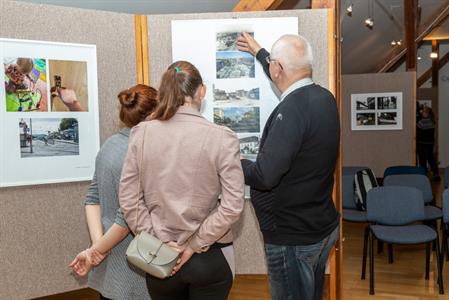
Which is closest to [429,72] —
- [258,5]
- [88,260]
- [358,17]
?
[358,17]

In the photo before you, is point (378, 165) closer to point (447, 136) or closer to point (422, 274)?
point (422, 274)

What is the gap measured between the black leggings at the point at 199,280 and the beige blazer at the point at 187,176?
2.3 inches

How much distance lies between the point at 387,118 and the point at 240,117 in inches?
189

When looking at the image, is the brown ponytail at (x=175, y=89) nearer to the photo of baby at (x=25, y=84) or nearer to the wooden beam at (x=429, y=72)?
the photo of baby at (x=25, y=84)

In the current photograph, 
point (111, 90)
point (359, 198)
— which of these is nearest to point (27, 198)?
point (111, 90)

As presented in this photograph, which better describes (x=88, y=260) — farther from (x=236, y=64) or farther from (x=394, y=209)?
(x=394, y=209)

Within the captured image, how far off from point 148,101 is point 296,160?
631 mm

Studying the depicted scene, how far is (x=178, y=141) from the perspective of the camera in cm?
162

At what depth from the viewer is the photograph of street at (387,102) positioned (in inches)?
271

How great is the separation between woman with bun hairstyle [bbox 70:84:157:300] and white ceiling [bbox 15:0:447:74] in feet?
7.10

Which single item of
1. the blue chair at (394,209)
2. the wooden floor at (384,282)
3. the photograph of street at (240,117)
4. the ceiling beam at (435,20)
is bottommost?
the wooden floor at (384,282)

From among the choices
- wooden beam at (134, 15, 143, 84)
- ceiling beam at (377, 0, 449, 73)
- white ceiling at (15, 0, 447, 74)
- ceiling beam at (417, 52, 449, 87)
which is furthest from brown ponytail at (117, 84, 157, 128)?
ceiling beam at (417, 52, 449, 87)

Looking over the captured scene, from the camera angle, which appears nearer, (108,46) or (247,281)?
(108,46)

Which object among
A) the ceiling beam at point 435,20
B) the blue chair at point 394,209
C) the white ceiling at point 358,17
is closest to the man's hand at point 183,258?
the blue chair at point 394,209
